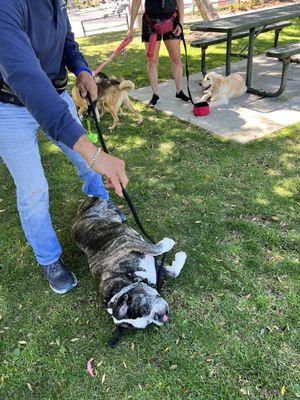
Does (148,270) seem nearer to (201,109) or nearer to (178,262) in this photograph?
(178,262)

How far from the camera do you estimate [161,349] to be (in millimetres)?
2379

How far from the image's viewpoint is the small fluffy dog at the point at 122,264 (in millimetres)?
2266

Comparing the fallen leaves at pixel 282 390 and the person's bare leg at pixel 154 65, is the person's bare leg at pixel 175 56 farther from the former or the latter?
the fallen leaves at pixel 282 390

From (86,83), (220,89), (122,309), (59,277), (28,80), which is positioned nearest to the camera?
(28,80)

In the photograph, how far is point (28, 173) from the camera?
91.0 inches

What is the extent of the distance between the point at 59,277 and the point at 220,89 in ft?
13.2

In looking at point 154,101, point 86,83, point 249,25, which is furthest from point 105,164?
point 249,25

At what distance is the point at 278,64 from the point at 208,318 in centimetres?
609

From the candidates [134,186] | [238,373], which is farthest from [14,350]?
[134,186]

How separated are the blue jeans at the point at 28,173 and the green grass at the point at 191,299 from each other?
0.50 metres

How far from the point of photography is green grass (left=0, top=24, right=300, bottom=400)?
2.22 metres

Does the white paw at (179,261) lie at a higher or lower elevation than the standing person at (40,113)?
lower

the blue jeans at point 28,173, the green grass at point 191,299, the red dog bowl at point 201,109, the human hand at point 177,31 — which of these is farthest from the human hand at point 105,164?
the human hand at point 177,31

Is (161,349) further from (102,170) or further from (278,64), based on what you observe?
(278,64)
